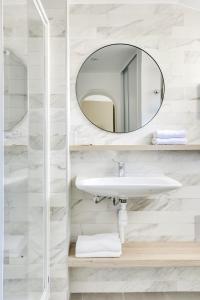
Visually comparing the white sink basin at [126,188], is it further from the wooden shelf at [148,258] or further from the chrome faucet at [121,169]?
the wooden shelf at [148,258]

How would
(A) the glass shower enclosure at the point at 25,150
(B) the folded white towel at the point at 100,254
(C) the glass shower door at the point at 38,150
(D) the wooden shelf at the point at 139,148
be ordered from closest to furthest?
(A) the glass shower enclosure at the point at 25,150
(C) the glass shower door at the point at 38,150
(B) the folded white towel at the point at 100,254
(D) the wooden shelf at the point at 139,148

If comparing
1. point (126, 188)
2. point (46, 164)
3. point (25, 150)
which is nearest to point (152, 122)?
point (126, 188)

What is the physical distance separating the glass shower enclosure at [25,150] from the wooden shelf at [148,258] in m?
0.31

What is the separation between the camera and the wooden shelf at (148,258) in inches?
95.2

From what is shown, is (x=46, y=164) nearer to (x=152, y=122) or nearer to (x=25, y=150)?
(x=25, y=150)

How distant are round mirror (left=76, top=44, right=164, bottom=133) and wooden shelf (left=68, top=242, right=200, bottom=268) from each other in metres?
1.02

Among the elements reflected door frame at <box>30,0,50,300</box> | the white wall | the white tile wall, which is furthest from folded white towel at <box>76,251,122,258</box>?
the white wall

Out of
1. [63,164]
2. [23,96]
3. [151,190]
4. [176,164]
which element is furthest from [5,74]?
[176,164]

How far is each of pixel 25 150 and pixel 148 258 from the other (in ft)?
4.34

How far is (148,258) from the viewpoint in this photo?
2.47 metres

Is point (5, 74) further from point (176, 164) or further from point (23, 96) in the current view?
point (176, 164)

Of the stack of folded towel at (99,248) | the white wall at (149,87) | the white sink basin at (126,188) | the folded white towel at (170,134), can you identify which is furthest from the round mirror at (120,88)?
the stack of folded towel at (99,248)

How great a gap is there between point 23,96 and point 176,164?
1.64 metres

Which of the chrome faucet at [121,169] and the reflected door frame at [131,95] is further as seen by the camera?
the reflected door frame at [131,95]
